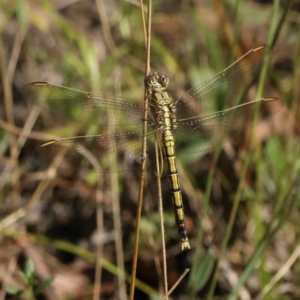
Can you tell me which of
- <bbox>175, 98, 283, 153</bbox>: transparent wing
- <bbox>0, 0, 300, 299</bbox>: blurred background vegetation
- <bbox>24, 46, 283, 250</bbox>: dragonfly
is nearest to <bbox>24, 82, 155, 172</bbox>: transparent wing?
<bbox>24, 46, 283, 250</bbox>: dragonfly

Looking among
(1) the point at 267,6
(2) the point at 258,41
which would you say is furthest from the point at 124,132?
(1) the point at 267,6

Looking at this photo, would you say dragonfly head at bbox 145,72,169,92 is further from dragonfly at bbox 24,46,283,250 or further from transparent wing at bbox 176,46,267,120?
transparent wing at bbox 176,46,267,120

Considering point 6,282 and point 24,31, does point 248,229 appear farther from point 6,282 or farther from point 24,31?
point 24,31

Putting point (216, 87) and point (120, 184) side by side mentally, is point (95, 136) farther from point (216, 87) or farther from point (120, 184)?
point (120, 184)

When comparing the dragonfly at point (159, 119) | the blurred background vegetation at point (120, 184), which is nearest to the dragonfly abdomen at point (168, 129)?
the dragonfly at point (159, 119)

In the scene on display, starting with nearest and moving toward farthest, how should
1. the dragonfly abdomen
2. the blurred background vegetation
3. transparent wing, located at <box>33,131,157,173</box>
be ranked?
transparent wing, located at <box>33,131,157,173</box>, the dragonfly abdomen, the blurred background vegetation

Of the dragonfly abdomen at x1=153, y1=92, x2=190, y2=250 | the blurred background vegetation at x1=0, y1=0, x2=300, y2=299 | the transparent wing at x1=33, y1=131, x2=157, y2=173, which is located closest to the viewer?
the transparent wing at x1=33, y1=131, x2=157, y2=173

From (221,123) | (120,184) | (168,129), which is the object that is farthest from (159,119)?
(120,184)
